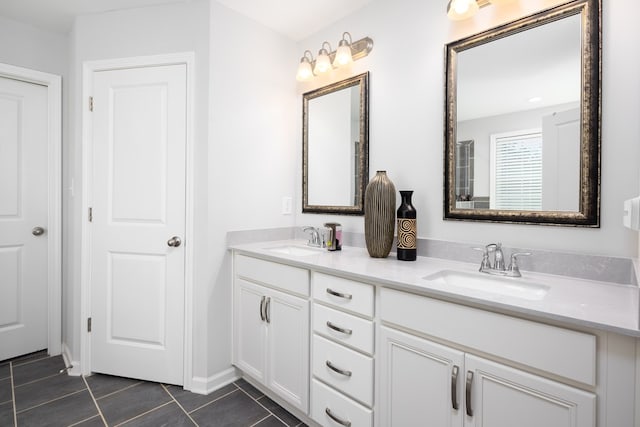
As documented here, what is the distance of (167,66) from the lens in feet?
6.63

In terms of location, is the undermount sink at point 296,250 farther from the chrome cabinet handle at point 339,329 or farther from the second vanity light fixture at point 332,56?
the second vanity light fixture at point 332,56

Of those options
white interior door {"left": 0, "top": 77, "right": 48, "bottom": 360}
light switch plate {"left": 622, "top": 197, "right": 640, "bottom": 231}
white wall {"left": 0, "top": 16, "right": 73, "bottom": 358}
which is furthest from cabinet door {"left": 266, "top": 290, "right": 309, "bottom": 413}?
white interior door {"left": 0, "top": 77, "right": 48, "bottom": 360}

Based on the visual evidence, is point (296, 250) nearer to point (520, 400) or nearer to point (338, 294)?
point (338, 294)

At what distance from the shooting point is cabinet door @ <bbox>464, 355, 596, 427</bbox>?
0.86 meters

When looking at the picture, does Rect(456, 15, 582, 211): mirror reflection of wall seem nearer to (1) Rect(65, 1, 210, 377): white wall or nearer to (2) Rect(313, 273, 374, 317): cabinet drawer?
(2) Rect(313, 273, 374, 317): cabinet drawer

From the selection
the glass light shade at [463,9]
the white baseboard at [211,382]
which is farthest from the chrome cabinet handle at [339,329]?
the glass light shade at [463,9]

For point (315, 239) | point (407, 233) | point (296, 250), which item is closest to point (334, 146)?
point (315, 239)

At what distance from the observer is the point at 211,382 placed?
197cm

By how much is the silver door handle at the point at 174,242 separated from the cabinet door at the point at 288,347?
0.68 metres

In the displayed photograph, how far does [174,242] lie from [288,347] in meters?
0.96

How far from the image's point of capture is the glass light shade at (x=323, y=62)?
7.02 feet

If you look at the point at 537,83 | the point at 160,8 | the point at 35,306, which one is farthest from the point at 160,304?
the point at 537,83

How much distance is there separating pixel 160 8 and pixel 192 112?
2.30ft

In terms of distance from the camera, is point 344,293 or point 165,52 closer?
point 344,293
